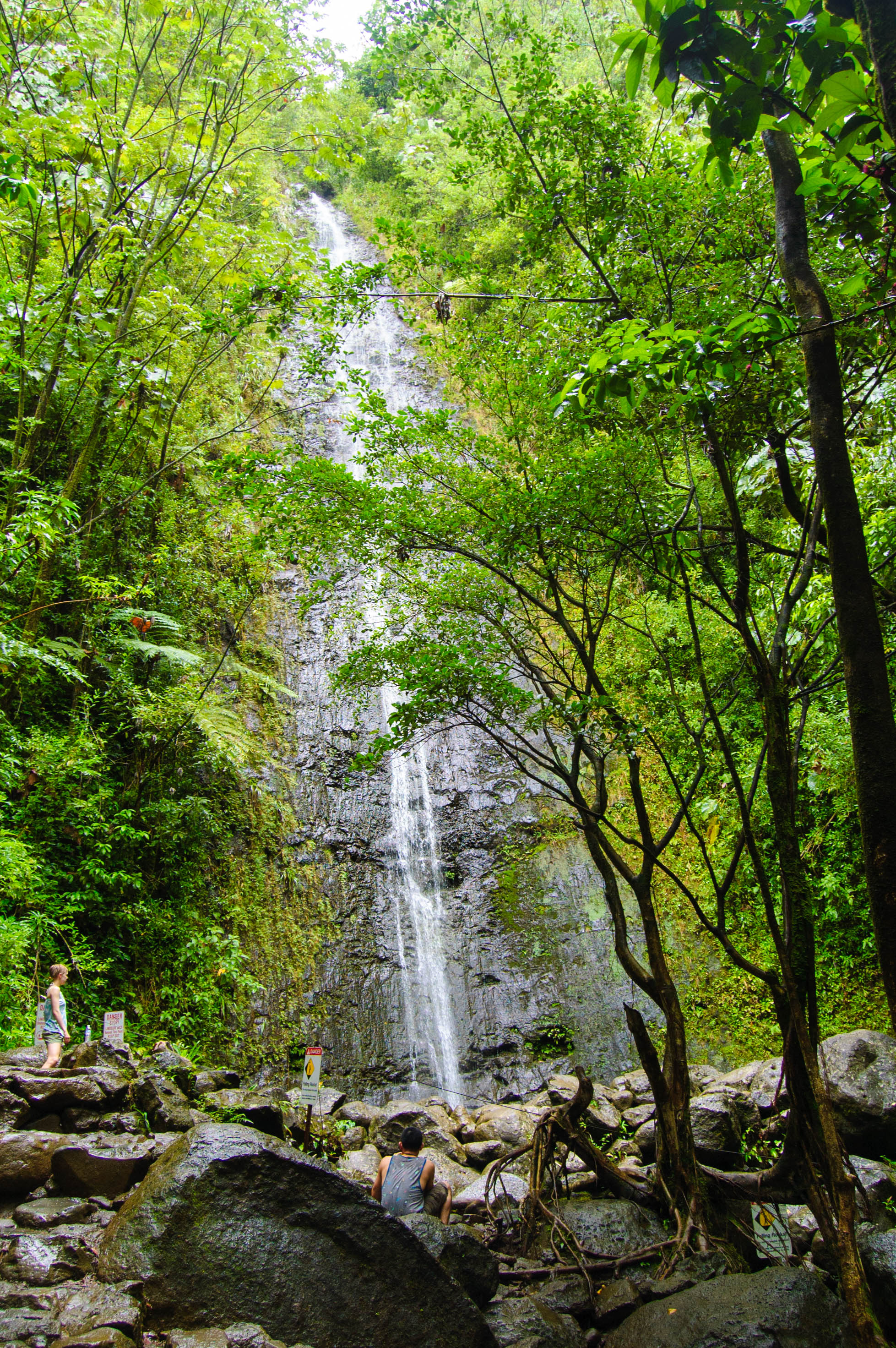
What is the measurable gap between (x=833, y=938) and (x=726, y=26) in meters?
8.57

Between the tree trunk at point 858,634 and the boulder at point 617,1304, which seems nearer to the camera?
the tree trunk at point 858,634

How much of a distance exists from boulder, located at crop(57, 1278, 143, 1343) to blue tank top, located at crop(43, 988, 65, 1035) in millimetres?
2507


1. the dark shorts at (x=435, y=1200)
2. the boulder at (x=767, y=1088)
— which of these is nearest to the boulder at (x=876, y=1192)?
the boulder at (x=767, y=1088)

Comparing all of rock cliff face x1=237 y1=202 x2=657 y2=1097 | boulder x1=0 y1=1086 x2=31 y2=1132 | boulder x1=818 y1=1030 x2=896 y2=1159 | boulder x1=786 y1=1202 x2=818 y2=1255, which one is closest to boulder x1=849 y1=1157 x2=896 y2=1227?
boulder x1=818 y1=1030 x2=896 y2=1159

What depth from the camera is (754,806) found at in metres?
8.41

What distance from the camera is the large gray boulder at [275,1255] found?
330cm

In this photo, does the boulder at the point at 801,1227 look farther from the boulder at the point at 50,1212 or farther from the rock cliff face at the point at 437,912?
the boulder at the point at 50,1212

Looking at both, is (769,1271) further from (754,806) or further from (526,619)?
(754,806)

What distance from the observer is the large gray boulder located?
10.8ft

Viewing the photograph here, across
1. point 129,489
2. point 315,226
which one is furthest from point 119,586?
point 315,226

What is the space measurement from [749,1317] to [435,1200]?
2.10 metres

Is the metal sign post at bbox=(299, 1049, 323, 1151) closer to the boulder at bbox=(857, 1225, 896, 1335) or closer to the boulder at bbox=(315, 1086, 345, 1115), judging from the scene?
the boulder at bbox=(315, 1086, 345, 1115)

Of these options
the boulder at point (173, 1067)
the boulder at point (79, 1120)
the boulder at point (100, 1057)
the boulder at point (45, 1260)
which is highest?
the boulder at point (100, 1057)

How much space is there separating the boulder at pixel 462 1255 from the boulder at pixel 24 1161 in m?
1.93
